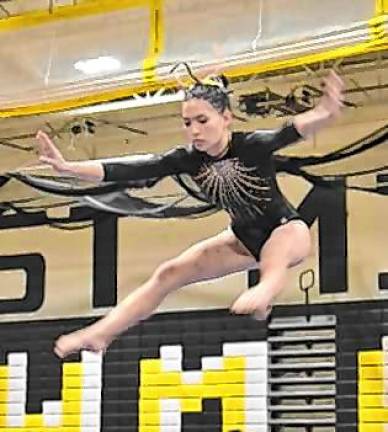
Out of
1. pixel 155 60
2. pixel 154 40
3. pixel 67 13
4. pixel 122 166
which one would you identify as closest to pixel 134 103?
pixel 155 60

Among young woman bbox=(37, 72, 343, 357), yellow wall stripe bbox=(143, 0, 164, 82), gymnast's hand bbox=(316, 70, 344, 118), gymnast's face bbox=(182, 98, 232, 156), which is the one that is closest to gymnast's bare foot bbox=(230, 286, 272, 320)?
young woman bbox=(37, 72, 343, 357)

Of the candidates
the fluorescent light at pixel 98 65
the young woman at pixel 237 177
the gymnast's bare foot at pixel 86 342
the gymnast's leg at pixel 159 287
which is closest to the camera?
the young woman at pixel 237 177

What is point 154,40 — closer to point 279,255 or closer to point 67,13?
point 67,13

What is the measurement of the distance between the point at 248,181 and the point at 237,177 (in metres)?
0.05

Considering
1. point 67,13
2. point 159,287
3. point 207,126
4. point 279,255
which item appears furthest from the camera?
point 67,13

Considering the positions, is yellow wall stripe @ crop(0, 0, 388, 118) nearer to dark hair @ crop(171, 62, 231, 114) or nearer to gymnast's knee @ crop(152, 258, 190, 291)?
dark hair @ crop(171, 62, 231, 114)

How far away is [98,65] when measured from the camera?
6.12m

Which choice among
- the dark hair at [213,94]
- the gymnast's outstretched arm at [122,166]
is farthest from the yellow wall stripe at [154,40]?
the dark hair at [213,94]

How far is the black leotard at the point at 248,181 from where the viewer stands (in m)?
5.07

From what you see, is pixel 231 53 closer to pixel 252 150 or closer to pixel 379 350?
pixel 252 150

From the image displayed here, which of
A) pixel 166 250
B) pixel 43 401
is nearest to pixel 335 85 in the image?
pixel 166 250

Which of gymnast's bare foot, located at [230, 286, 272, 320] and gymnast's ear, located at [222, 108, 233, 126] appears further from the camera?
gymnast's ear, located at [222, 108, 233, 126]

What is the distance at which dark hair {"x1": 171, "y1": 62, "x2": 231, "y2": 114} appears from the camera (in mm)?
5156

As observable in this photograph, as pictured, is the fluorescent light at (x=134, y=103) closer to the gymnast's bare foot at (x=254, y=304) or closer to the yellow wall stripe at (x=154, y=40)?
the yellow wall stripe at (x=154, y=40)
